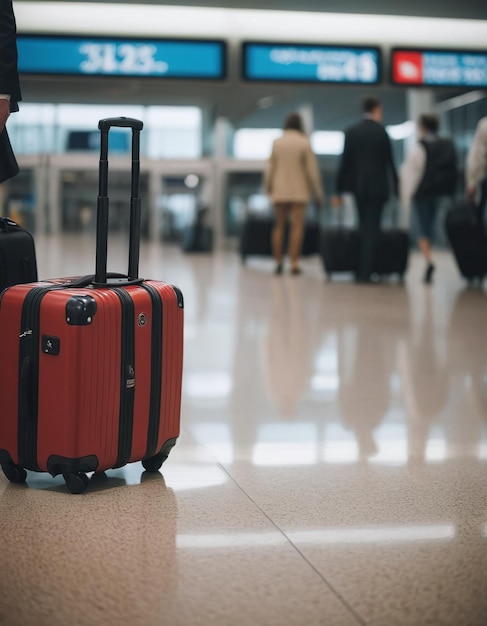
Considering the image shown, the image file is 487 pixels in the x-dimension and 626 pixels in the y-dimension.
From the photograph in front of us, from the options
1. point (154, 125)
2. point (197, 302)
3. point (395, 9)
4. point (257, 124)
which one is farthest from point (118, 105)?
point (197, 302)

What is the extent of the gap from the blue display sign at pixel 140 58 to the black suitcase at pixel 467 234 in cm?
305

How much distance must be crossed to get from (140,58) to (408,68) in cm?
316

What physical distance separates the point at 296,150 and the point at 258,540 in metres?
8.46

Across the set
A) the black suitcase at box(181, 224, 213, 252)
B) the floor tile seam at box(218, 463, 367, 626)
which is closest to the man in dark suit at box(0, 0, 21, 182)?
the floor tile seam at box(218, 463, 367, 626)

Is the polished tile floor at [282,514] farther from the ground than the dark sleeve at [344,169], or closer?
closer

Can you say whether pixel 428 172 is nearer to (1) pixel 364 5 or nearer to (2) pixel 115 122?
(1) pixel 364 5

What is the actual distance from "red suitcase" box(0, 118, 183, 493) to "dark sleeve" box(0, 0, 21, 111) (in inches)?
14.0

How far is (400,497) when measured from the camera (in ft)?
7.57

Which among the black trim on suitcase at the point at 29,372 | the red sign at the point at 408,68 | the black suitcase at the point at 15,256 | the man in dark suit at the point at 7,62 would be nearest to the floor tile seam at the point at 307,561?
the black trim on suitcase at the point at 29,372

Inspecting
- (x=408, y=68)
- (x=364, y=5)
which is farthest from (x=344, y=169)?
(x=364, y=5)

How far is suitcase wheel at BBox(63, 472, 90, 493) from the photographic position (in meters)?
2.23

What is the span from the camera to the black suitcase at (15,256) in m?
2.55

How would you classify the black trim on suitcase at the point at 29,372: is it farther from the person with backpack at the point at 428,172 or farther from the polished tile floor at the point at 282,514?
the person with backpack at the point at 428,172

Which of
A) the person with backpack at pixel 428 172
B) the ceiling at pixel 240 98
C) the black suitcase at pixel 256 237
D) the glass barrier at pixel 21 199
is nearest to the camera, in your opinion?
the person with backpack at pixel 428 172
